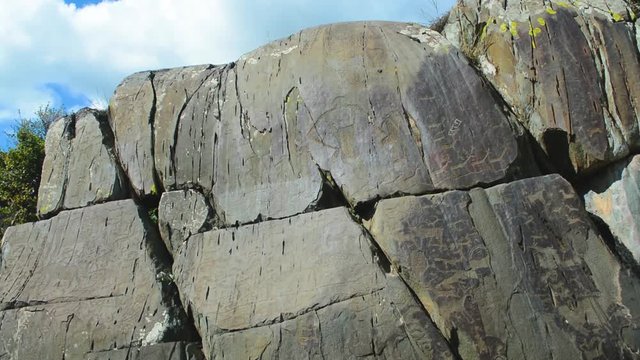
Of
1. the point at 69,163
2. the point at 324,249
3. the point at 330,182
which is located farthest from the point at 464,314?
the point at 69,163

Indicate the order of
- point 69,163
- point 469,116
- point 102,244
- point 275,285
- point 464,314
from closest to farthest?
point 464,314 < point 275,285 < point 469,116 < point 102,244 < point 69,163

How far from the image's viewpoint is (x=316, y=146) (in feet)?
17.7

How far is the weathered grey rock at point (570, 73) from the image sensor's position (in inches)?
203

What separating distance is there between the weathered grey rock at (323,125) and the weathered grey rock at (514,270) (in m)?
0.27

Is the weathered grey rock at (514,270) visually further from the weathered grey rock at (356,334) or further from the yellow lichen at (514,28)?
the yellow lichen at (514,28)

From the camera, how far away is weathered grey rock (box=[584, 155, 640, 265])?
4.95 m

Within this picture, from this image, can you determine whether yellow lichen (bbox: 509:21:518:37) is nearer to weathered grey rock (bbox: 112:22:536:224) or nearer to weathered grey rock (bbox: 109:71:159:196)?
weathered grey rock (bbox: 112:22:536:224)

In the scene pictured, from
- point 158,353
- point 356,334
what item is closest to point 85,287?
point 158,353

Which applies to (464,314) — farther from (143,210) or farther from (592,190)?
(143,210)

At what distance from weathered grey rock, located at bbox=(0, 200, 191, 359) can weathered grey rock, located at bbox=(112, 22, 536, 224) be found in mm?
614

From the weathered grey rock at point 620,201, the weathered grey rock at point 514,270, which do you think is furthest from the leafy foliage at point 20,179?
the weathered grey rock at point 620,201

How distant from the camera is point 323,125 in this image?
214 inches

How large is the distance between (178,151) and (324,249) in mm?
1912

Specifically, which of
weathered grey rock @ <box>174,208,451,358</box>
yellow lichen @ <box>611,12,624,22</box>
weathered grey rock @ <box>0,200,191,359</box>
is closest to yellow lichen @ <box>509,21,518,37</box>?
yellow lichen @ <box>611,12,624,22</box>
